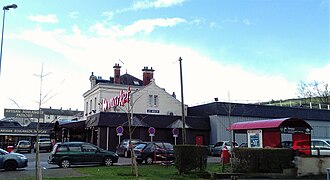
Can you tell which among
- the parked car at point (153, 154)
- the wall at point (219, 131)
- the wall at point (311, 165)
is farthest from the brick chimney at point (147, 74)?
the wall at point (311, 165)

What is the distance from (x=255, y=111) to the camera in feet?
161

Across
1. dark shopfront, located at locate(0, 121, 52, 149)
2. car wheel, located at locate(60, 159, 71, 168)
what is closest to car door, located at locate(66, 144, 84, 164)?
car wheel, located at locate(60, 159, 71, 168)

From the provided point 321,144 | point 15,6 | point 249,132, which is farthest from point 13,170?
point 321,144

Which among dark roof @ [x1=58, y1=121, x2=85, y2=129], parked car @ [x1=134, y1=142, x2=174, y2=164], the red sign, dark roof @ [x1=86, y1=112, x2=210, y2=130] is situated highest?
the red sign

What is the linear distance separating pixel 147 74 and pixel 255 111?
18615mm

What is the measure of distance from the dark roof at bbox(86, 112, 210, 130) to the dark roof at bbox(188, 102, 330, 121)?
1.86 meters

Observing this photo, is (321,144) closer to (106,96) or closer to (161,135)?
(161,135)

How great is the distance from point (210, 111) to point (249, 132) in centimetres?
2382

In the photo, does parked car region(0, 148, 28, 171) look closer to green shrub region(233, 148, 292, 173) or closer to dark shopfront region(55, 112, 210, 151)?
green shrub region(233, 148, 292, 173)

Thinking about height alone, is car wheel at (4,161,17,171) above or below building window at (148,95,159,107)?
below

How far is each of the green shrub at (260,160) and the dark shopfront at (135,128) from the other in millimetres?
21126

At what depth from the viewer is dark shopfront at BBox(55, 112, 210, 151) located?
41.1 m

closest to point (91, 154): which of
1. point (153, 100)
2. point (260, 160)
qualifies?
point (260, 160)

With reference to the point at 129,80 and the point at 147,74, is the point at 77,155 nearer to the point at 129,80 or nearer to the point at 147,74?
the point at 147,74
